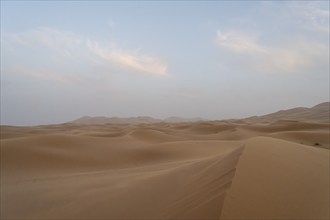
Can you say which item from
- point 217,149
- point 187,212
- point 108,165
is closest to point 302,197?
point 187,212

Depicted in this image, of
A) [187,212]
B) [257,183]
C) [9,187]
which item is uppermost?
[257,183]

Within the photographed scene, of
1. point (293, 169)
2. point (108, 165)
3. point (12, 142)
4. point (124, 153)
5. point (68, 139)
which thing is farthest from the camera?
point (68, 139)

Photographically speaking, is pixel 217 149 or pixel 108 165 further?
pixel 217 149

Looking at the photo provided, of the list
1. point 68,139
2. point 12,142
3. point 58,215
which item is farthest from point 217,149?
point 58,215

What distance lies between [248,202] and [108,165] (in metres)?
5.54

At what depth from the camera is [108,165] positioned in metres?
7.40

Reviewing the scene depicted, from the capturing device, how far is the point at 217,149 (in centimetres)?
886

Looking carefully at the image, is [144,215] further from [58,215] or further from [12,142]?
[12,142]

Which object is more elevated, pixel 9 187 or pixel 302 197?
pixel 302 197

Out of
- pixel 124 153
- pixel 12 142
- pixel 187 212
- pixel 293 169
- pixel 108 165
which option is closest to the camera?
pixel 187 212

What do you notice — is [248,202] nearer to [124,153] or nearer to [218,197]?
[218,197]

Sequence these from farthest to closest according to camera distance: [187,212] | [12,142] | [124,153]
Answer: [124,153], [12,142], [187,212]

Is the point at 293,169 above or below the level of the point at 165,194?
above

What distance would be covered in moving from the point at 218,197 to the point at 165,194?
39.0 inches
